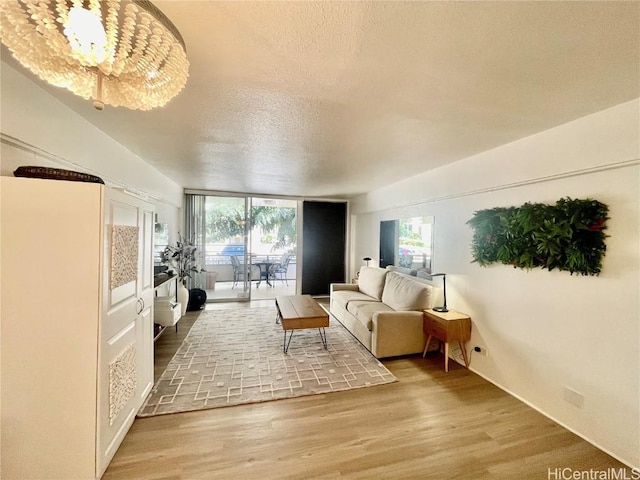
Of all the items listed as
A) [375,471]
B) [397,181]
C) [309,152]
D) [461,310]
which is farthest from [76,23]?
[397,181]

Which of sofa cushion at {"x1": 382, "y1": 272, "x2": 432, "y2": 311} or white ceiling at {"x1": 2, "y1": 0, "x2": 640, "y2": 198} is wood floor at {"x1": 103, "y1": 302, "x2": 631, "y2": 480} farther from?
white ceiling at {"x1": 2, "y1": 0, "x2": 640, "y2": 198}

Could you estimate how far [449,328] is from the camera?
2.88 metres

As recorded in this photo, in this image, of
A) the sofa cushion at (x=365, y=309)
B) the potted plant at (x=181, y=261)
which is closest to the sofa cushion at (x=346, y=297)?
Answer: the sofa cushion at (x=365, y=309)

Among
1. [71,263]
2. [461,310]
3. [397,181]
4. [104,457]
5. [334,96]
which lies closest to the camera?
[71,263]

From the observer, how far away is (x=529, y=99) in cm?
173

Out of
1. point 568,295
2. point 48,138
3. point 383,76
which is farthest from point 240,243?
point 568,295

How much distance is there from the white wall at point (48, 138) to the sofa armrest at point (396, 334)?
131 inches

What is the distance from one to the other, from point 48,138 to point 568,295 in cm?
416

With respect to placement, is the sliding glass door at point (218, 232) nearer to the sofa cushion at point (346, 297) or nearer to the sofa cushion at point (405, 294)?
the sofa cushion at point (346, 297)

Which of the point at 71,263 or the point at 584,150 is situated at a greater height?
the point at 584,150

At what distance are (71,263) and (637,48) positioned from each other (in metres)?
3.20

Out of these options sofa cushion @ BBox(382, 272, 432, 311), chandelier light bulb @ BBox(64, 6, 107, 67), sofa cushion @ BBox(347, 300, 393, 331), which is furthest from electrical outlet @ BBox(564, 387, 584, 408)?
chandelier light bulb @ BBox(64, 6, 107, 67)

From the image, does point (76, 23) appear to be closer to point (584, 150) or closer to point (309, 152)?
point (309, 152)

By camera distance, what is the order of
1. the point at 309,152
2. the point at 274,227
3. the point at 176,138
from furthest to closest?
1. the point at 274,227
2. the point at 309,152
3. the point at 176,138
